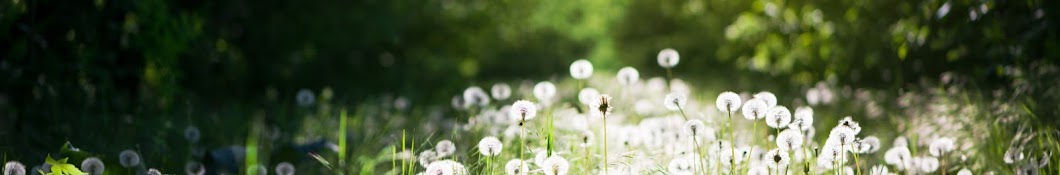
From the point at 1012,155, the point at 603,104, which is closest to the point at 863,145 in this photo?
the point at 1012,155

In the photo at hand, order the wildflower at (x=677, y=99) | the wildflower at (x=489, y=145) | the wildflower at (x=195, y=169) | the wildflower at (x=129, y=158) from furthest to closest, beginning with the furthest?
the wildflower at (x=195, y=169) < the wildflower at (x=129, y=158) < the wildflower at (x=677, y=99) < the wildflower at (x=489, y=145)

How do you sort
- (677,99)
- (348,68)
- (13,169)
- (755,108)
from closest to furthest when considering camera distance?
(755,108), (13,169), (677,99), (348,68)

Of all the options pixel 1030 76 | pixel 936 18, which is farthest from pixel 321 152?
pixel 936 18

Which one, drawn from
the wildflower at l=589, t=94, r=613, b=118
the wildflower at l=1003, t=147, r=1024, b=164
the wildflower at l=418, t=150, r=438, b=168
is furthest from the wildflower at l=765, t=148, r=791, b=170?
the wildflower at l=418, t=150, r=438, b=168

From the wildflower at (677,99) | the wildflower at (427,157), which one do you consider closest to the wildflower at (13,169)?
the wildflower at (427,157)

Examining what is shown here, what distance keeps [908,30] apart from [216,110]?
487cm

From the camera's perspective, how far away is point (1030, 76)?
394 centimetres

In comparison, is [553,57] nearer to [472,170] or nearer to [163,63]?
[163,63]

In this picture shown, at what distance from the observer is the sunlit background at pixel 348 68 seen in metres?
3.99

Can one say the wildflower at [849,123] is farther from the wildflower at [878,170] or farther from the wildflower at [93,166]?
the wildflower at [93,166]

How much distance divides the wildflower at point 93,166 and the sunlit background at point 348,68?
134mm

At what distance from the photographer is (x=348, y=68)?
946 cm

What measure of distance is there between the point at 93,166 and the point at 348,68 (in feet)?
22.2

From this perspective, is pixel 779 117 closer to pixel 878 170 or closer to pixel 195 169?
pixel 878 170
